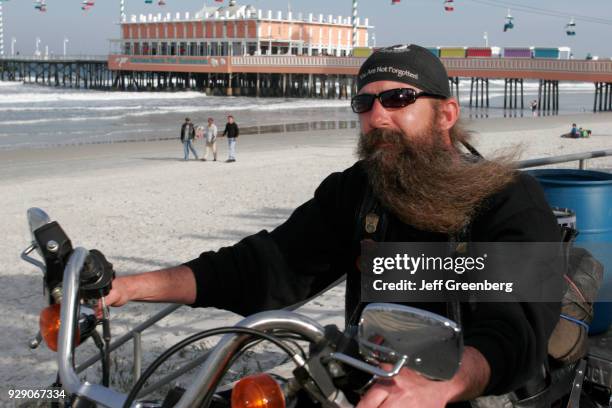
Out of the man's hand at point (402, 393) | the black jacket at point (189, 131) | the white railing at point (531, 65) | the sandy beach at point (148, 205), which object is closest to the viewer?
the man's hand at point (402, 393)

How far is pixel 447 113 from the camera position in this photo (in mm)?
2184

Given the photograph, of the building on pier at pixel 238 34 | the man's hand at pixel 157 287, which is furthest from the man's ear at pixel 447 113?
the building on pier at pixel 238 34

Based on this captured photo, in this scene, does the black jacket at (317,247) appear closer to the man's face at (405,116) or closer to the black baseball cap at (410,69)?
the man's face at (405,116)

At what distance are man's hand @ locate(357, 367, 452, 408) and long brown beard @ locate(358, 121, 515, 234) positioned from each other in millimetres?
659

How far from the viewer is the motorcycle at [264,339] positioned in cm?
Result: 118

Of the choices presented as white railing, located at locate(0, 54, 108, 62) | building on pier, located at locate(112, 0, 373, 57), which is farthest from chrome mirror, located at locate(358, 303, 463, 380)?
white railing, located at locate(0, 54, 108, 62)

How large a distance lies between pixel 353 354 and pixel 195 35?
280 ft

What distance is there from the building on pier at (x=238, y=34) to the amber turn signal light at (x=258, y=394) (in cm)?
7757

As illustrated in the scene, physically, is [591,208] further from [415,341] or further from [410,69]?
[415,341]

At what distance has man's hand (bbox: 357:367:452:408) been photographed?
1.28m

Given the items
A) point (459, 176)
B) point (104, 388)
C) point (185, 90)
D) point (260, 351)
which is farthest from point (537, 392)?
point (185, 90)

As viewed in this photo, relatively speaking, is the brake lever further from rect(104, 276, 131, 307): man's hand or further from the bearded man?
rect(104, 276, 131, 307): man's hand

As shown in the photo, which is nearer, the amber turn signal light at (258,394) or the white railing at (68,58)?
the amber turn signal light at (258,394)

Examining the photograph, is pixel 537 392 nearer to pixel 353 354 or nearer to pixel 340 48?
pixel 353 354
